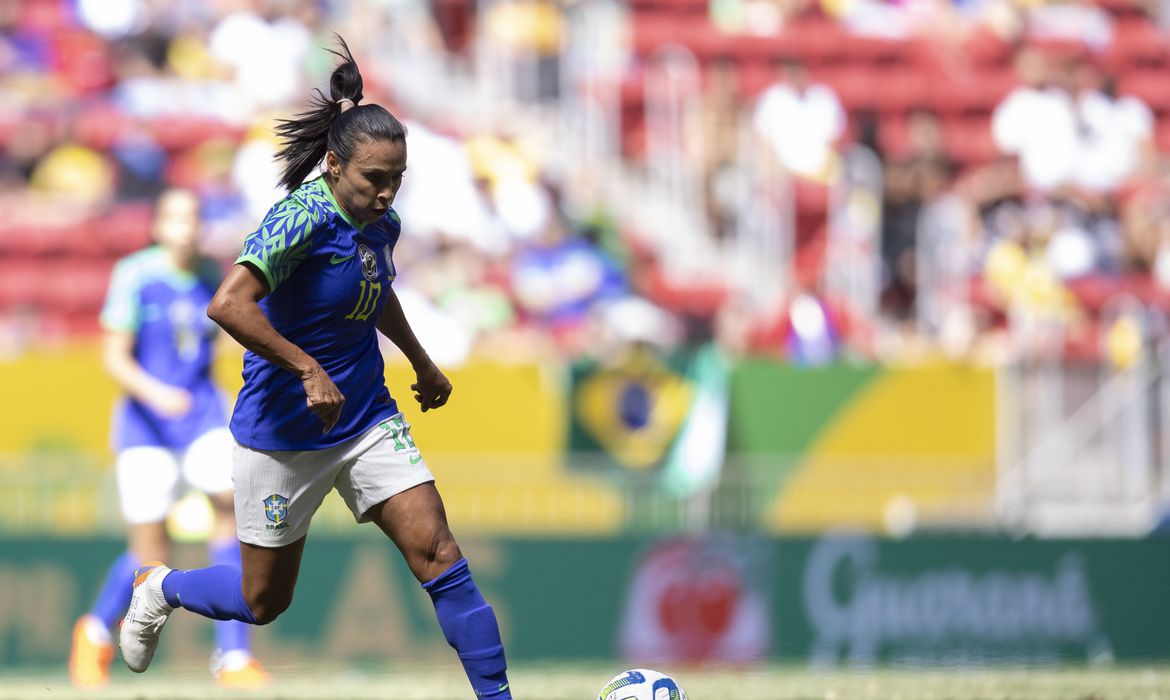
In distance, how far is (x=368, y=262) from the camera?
18.3 ft

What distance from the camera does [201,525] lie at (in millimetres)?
9742

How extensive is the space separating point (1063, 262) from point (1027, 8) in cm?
452

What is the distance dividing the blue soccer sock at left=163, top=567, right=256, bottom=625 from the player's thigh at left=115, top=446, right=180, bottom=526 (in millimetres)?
2284

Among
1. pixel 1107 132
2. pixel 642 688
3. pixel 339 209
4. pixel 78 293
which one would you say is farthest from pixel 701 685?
pixel 1107 132

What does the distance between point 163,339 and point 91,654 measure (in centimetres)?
154

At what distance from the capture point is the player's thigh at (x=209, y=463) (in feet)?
27.6

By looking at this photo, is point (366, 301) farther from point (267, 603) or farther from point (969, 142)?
point (969, 142)

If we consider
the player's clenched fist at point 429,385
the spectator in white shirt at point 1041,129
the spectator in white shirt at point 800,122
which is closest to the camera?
the player's clenched fist at point 429,385

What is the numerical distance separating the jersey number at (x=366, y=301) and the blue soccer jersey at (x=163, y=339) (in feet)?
10.6

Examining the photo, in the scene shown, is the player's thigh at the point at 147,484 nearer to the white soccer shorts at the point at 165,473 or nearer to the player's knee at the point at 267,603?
the white soccer shorts at the point at 165,473

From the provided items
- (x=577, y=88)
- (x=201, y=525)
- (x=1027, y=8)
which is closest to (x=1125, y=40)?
(x=1027, y=8)

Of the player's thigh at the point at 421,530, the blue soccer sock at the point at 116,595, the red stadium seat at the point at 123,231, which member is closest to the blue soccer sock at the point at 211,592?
the player's thigh at the point at 421,530

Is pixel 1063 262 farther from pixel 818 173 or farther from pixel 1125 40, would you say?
pixel 1125 40

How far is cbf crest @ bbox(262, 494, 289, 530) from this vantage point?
570 cm
